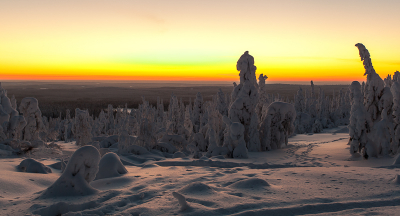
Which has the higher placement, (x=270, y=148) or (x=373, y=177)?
(x=373, y=177)

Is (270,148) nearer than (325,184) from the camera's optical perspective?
No

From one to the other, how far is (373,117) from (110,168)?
45.0ft

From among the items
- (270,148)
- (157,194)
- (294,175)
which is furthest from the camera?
(270,148)

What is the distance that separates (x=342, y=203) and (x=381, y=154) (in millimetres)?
9426

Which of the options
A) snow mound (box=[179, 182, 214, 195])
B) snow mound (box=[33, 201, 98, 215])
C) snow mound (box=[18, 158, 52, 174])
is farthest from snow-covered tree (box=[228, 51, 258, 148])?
snow mound (box=[33, 201, 98, 215])

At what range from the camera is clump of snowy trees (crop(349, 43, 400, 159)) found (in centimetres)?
1234

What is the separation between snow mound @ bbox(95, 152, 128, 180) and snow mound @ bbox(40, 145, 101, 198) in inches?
63.5

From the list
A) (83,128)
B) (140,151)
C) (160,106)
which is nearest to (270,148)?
(140,151)

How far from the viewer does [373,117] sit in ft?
45.6

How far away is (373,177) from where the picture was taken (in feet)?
23.7

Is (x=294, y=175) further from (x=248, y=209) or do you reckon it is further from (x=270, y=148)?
(x=270, y=148)

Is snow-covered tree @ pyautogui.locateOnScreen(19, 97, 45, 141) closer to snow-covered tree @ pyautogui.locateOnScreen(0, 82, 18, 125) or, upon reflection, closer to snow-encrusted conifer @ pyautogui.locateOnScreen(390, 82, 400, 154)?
snow-covered tree @ pyautogui.locateOnScreen(0, 82, 18, 125)

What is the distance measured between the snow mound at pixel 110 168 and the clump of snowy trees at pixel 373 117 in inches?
444

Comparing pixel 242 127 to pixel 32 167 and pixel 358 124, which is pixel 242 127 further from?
pixel 32 167
